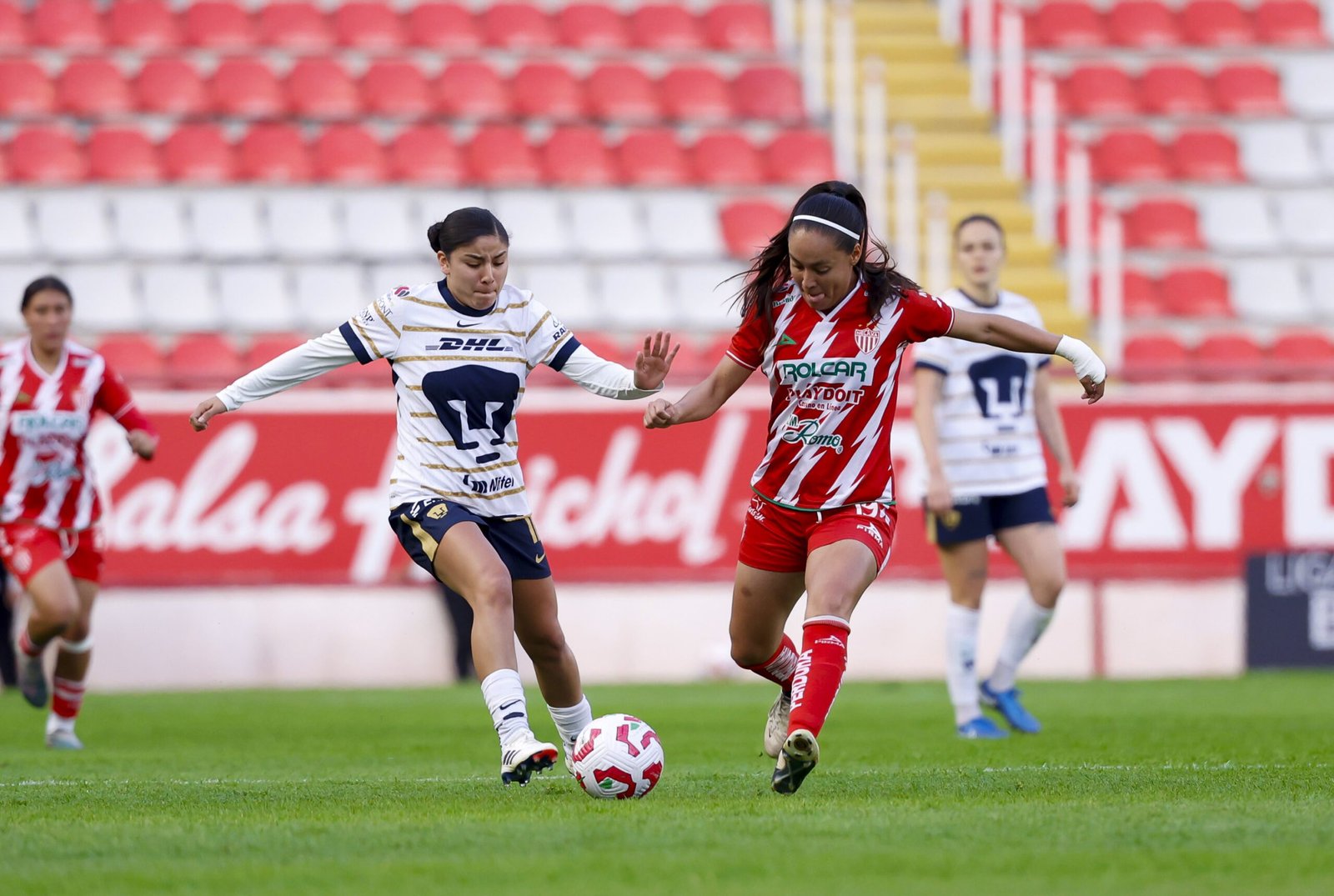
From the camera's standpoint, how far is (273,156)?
766 inches

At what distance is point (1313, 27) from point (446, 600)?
13789 millimetres

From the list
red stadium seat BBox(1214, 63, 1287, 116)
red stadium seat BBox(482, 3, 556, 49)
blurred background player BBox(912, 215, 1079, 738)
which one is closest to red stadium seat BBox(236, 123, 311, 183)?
red stadium seat BBox(482, 3, 556, 49)

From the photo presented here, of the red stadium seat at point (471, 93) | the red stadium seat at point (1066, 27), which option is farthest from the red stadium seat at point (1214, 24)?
the red stadium seat at point (471, 93)

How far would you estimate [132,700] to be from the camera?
45.0ft

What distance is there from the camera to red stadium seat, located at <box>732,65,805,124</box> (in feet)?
68.7

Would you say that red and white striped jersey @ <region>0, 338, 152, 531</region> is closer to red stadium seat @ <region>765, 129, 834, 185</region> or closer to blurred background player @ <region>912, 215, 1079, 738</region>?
blurred background player @ <region>912, 215, 1079, 738</region>

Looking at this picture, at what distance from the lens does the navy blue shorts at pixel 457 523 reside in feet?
23.5

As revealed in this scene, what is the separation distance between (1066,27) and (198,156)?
393 inches

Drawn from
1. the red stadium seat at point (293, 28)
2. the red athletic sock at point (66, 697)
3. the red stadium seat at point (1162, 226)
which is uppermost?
the red stadium seat at point (293, 28)

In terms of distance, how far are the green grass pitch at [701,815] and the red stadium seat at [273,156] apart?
947cm

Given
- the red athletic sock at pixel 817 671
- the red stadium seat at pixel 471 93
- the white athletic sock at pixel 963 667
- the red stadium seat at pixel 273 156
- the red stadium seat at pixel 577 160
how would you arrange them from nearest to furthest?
the red athletic sock at pixel 817 671, the white athletic sock at pixel 963 667, the red stadium seat at pixel 273 156, the red stadium seat at pixel 577 160, the red stadium seat at pixel 471 93

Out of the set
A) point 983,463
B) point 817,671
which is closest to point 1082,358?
point 817,671

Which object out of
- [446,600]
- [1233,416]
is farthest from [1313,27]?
[446,600]

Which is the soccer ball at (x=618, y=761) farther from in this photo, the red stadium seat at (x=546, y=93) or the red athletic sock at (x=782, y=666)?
the red stadium seat at (x=546, y=93)
